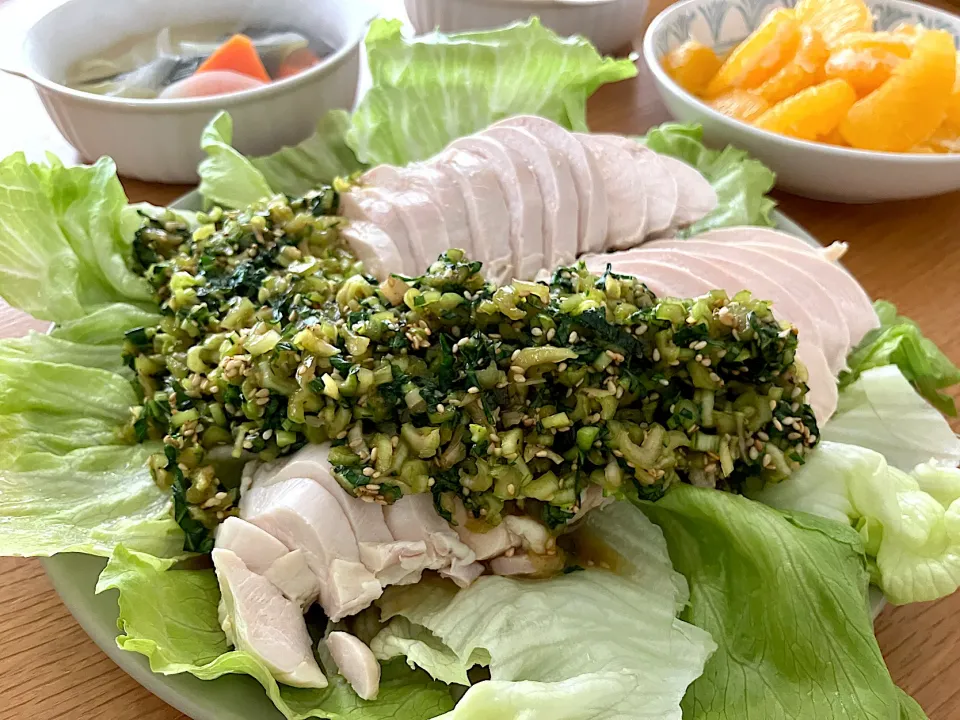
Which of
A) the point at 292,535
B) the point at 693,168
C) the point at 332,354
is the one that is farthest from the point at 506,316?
the point at 693,168

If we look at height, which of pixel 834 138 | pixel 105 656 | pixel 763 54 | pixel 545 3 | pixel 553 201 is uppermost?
pixel 545 3

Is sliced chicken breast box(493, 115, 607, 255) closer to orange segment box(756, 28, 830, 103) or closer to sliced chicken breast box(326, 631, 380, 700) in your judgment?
orange segment box(756, 28, 830, 103)

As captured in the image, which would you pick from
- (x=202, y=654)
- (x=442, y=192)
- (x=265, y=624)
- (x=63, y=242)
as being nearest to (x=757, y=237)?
(x=442, y=192)

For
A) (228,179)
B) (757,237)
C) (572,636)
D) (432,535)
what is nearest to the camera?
(572,636)

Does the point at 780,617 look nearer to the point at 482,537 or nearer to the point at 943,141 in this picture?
the point at 482,537

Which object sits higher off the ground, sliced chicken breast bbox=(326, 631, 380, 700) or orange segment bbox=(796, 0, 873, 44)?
orange segment bbox=(796, 0, 873, 44)

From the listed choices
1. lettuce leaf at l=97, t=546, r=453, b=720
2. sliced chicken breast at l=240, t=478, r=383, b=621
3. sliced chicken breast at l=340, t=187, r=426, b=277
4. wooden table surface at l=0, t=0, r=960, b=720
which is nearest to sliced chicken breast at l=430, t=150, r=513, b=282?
sliced chicken breast at l=340, t=187, r=426, b=277

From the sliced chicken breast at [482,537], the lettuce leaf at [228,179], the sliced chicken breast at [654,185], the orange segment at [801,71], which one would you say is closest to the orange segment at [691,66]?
the orange segment at [801,71]
